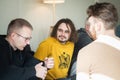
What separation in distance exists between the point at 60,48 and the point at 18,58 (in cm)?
86

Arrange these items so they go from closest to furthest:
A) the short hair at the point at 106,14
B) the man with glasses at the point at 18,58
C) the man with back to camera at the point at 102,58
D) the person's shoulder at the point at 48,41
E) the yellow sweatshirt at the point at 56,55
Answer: the man with back to camera at the point at 102,58
the short hair at the point at 106,14
the man with glasses at the point at 18,58
the yellow sweatshirt at the point at 56,55
the person's shoulder at the point at 48,41

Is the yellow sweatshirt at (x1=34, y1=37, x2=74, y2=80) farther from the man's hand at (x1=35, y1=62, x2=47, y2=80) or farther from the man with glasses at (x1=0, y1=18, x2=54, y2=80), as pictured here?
the man's hand at (x1=35, y1=62, x2=47, y2=80)

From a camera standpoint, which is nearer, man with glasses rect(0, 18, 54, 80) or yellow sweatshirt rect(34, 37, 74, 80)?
man with glasses rect(0, 18, 54, 80)

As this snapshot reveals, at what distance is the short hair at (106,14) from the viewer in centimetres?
148

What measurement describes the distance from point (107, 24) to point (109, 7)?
0.38ft

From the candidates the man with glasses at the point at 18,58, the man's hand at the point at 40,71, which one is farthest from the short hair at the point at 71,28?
the man's hand at the point at 40,71

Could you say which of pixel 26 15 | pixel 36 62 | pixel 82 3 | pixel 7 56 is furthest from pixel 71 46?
pixel 82 3

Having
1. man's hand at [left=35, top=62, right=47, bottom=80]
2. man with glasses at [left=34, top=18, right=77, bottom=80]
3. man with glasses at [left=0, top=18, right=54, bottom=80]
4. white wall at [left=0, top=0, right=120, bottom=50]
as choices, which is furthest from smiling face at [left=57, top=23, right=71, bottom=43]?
white wall at [left=0, top=0, right=120, bottom=50]

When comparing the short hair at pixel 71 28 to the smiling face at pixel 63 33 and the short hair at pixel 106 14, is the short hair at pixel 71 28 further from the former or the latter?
the short hair at pixel 106 14

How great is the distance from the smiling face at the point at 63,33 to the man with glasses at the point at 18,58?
768 millimetres

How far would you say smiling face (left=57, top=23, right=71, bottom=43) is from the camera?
2.83 meters

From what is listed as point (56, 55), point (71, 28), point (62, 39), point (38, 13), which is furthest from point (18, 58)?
point (38, 13)

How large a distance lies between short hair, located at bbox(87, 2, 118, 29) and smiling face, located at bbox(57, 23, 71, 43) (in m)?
1.29

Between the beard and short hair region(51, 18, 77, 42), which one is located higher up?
short hair region(51, 18, 77, 42)
